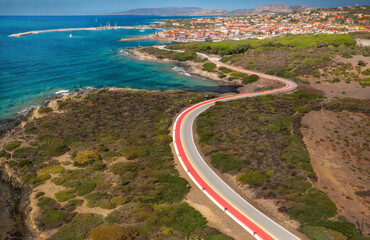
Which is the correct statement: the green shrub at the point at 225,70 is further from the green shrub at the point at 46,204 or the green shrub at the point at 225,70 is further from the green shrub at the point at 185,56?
the green shrub at the point at 46,204

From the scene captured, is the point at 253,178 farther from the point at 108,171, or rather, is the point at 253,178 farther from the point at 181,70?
the point at 181,70

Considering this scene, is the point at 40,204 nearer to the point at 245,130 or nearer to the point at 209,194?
the point at 209,194

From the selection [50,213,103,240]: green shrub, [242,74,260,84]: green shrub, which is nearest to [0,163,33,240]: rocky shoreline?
[50,213,103,240]: green shrub

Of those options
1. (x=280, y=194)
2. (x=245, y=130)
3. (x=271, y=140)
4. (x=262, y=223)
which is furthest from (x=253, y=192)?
(x=245, y=130)

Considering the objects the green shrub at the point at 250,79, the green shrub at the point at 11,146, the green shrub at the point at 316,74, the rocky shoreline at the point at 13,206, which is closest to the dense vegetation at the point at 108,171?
the green shrub at the point at 11,146

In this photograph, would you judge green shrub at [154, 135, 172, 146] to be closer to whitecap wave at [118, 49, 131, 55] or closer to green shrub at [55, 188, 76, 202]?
green shrub at [55, 188, 76, 202]

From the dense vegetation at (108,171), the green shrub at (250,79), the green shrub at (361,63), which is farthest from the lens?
the green shrub at (250,79)
